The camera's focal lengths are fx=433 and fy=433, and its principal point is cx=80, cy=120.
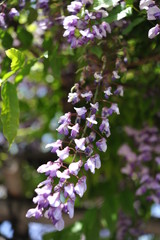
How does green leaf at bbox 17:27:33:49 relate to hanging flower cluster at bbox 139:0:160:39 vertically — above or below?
below

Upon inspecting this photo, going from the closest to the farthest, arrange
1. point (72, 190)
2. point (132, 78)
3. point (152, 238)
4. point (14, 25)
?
point (72, 190) < point (14, 25) < point (132, 78) < point (152, 238)

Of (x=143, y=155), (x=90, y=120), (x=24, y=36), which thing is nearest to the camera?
(x=90, y=120)

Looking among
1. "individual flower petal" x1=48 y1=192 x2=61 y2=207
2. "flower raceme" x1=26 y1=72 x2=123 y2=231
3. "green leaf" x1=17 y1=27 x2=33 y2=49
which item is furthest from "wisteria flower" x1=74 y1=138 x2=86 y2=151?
"green leaf" x1=17 y1=27 x2=33 y2=49

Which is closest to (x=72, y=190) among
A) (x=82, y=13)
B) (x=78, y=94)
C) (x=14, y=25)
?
(x=78, y=94)

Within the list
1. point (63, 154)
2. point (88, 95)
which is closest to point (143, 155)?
point (88, 95)

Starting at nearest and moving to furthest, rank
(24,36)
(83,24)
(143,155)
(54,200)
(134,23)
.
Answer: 1. (54,200)
2. (83,24)
3. (134,23)
4. (24,36)
5. (143,155)

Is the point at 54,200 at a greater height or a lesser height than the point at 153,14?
lesser

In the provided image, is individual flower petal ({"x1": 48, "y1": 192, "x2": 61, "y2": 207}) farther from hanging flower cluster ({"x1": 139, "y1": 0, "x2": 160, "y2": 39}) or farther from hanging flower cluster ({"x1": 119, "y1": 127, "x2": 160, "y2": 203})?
hanging flower cluster ({"x1": 119, "y1": 127, "x2": 160, "y2": 203})

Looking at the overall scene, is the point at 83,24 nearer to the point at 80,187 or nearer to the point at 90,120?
the point at 90,120

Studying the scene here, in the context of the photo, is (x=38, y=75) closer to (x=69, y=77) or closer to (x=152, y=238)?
(x=69, y=77)
